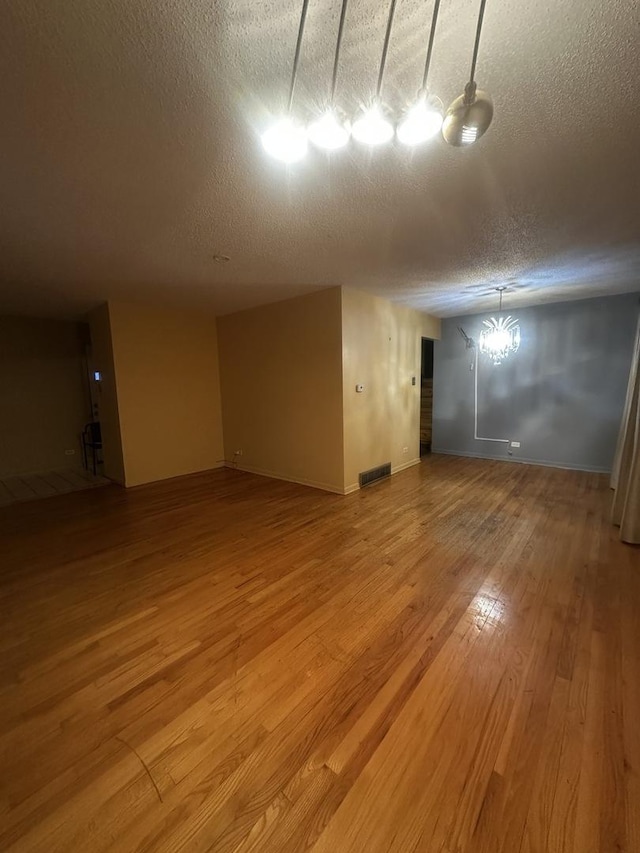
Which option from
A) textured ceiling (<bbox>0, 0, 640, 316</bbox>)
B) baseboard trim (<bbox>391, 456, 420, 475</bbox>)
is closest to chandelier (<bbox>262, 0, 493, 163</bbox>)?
textured ceiling (<bbox>0, 0, 640, 316</bbox>)

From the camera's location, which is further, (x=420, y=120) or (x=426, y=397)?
(x=426, y=397)

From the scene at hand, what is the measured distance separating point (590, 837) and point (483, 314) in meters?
6.08

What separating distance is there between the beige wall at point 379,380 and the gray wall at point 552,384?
3.35ft

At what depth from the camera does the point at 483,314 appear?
5.77 metres

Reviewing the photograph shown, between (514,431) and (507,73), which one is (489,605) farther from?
(514,431)

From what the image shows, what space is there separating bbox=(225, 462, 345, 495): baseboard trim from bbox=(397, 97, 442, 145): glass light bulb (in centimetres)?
355

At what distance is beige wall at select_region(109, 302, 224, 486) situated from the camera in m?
4.65

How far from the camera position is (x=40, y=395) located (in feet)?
18.6

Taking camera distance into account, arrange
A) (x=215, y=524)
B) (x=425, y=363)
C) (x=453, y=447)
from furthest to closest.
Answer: (x=425, y=363) → (x=453, y=447) → (x=215, y=524)

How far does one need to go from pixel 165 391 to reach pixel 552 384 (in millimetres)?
6067

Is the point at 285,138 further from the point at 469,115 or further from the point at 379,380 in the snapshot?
the point at 379,380

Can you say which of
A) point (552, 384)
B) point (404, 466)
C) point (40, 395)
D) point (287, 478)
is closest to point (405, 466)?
point (404, 466)

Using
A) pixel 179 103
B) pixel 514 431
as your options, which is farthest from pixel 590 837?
pixel 514 431

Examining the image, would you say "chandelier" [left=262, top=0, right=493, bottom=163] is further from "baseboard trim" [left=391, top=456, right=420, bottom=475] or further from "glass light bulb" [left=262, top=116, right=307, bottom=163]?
"baseboard trim" [left=391, top=456, right=420, bottom=475]
